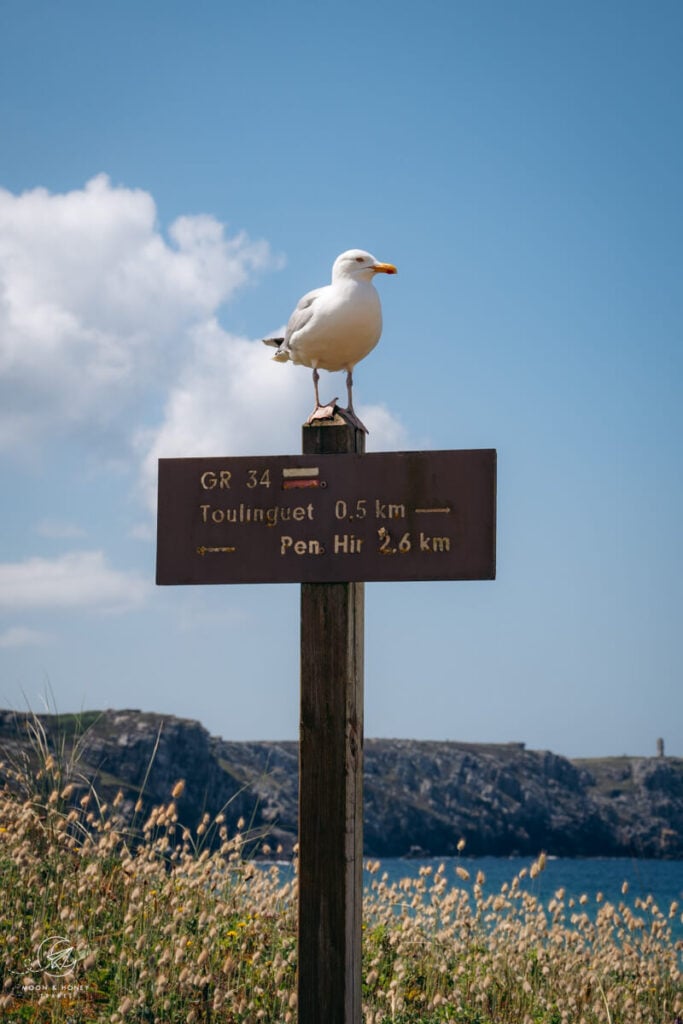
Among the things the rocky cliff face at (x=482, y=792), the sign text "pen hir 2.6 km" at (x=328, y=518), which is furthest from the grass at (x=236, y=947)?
the rocky cliff face at (x=482, y=792)

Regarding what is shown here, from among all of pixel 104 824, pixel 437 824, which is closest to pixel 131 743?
pixel 437 824

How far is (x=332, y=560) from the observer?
4.53 m

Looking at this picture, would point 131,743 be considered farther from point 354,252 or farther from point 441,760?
point 354,252

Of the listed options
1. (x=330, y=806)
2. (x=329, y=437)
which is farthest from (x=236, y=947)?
(x=329, y=437)

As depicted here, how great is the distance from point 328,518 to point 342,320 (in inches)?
46.2

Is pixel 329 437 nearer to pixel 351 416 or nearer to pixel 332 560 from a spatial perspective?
pixel 351 416

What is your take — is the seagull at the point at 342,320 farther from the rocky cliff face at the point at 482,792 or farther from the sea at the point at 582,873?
the rocky cliff face at the point at 482,792

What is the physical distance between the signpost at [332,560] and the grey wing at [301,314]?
964 millimetres

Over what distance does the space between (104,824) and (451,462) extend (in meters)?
4.32

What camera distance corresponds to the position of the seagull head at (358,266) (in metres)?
5.42
